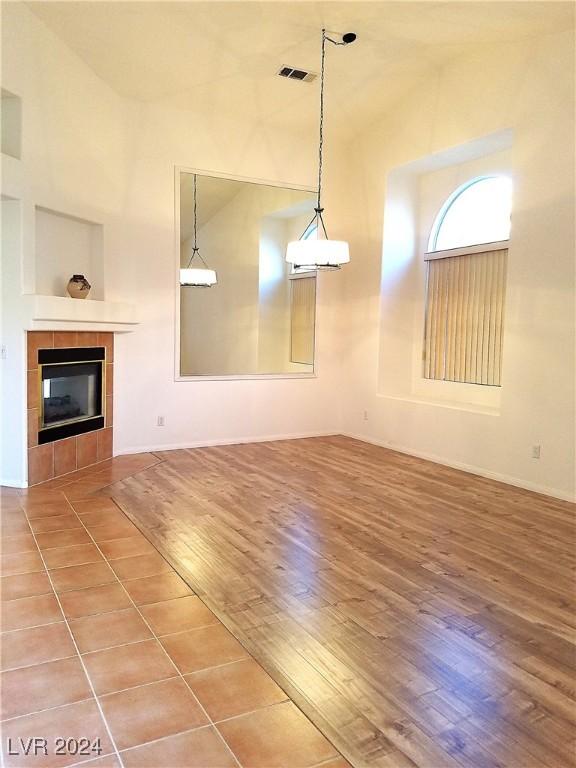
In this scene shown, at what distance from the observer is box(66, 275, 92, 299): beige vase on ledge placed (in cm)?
510

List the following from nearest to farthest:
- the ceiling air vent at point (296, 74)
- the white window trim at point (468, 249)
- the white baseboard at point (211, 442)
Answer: the ceiling air vent at point (296, 74), the white window trim at point (468, 249), the white baseboard at point (211, 442)

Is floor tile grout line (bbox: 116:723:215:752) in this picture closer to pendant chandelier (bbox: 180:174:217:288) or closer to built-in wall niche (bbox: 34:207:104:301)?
built-in wall niche (bbox: 34:207:104:301)

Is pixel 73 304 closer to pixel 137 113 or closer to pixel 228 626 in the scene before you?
pixel 137 113

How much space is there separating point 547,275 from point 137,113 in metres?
4.29

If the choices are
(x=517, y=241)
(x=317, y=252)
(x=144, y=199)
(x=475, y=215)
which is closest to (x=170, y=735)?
(x=317, y=252)

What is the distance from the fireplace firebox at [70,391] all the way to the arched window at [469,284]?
3757mm

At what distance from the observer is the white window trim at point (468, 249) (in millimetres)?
5680

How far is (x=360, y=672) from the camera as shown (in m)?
2.18

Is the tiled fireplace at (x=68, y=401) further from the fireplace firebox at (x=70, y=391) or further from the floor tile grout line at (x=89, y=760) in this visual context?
the floor tile grout line at (x=89, y=760)

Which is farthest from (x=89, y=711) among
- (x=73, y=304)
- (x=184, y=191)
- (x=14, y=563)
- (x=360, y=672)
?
(x=184, y=191)

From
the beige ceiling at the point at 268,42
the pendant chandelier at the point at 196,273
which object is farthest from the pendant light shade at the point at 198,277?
the beige ceiling at the point at 268,42

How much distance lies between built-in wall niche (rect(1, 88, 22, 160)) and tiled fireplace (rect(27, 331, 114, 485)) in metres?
1.45

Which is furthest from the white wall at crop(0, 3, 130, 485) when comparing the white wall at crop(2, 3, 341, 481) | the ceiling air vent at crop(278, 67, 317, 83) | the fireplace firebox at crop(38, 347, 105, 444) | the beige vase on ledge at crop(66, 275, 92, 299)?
the ceiling air vent at crop(278, 67, 317, 83)

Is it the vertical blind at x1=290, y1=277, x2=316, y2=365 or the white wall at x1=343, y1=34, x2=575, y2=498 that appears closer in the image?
the white wall at x1=343, y1=34, x2=575, y2=498
